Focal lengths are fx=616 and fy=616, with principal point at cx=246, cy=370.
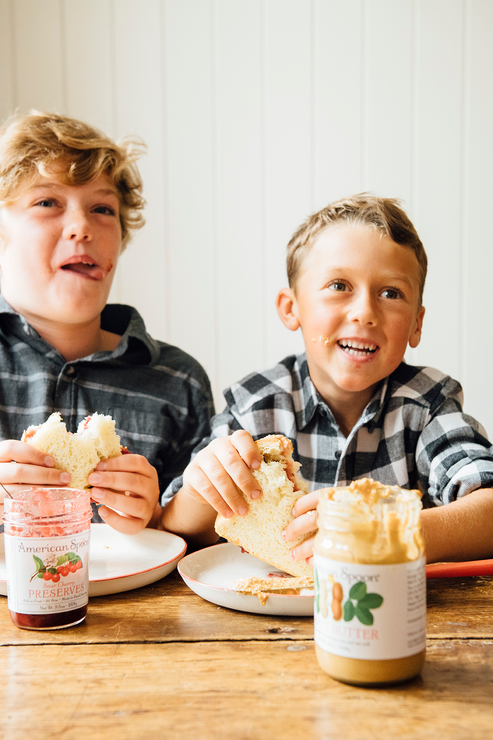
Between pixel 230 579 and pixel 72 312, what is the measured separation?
2.69 ft

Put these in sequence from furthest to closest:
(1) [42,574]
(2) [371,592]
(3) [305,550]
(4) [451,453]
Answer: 1. (4) [451,453]
2. (3) [305,550]
3. (1) [42,574]
4. (2) [371,592]

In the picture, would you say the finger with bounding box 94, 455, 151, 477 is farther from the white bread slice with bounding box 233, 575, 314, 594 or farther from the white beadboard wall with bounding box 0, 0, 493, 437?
the white beadboard wall with bounding box 0, 0, 493, 437

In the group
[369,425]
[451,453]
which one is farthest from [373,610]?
[369,425]

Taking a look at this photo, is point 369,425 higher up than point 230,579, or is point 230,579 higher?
point 369,425

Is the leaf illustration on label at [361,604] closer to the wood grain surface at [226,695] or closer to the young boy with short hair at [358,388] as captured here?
the wood grain surface at [226,695]

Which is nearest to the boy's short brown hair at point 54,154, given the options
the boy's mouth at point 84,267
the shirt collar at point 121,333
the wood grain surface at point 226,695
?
the boy's mouth at point 84,267

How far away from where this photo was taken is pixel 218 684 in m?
0.60

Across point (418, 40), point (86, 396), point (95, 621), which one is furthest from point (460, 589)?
point (418, 40)

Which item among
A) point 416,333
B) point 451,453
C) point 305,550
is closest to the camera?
point 305,550

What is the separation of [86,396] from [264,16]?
1.61 meters

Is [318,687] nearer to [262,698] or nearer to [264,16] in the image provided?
[262,698]

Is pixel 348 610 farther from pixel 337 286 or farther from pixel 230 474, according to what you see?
pixel 337 286

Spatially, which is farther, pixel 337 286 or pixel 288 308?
pixel 288 308

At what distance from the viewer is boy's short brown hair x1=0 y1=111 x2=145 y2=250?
4.69 ft
